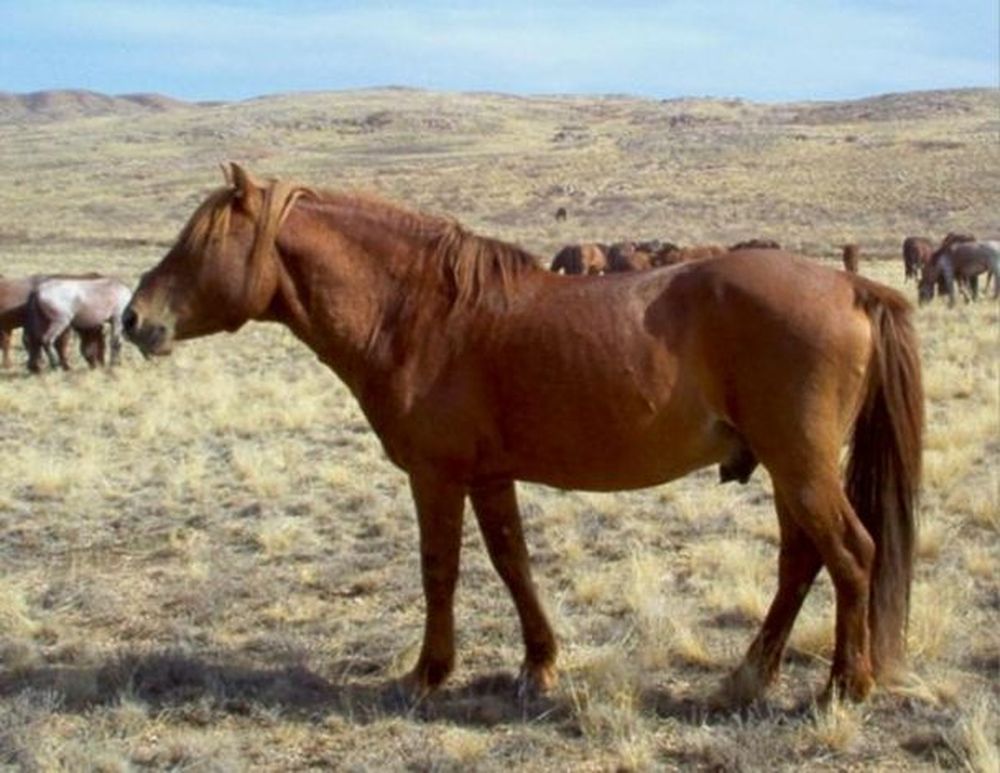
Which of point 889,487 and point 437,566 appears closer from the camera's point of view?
point 889,487

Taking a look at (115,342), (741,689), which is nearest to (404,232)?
(741,689)

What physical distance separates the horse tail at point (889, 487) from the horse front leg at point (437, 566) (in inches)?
60.5

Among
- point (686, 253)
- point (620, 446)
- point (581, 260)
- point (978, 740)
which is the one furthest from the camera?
point (581, 260)

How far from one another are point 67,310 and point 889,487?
48.5ft

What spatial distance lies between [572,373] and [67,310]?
47.0 feet

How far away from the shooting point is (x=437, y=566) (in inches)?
218

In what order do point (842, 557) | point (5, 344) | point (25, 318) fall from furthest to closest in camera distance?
point (5, 344) < point (25, 318) < point (842, 557)

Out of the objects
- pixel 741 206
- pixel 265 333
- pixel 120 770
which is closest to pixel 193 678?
pixel 120 770

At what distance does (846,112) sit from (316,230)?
117m

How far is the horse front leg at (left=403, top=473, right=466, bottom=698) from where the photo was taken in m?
5.38

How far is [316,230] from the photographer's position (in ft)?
18.3

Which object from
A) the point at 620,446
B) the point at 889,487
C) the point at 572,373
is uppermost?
the point at 572,373

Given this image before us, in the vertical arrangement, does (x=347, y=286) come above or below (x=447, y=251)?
below

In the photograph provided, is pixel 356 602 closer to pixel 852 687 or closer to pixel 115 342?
pixel 852 687
